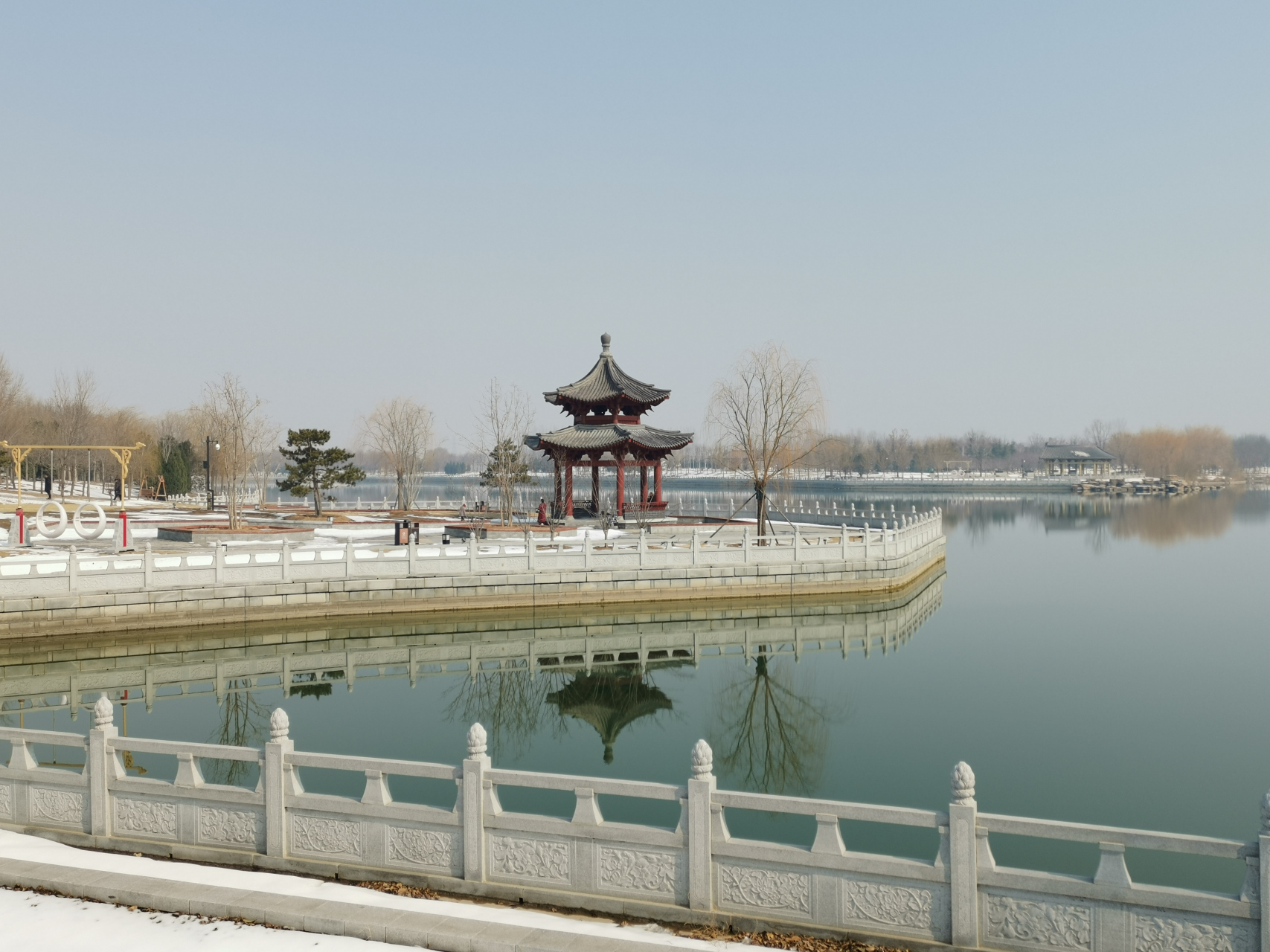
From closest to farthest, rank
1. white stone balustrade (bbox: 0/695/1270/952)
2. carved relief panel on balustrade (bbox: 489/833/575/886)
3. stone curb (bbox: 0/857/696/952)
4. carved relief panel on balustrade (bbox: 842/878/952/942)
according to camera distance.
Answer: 1. white stone balustrade (bbox: 0/695/1270/952)
2. stone curb (bbox: 0/857/696/952)
3. carved relief panel on balustrade (bbox: 842/878/952/942)
4. carved relief panel on balustrade (bbox: 489/833/575/886)

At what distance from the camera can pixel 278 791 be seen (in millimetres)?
6723

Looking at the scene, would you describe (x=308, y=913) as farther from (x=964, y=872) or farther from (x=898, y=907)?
(x=964, y=872)

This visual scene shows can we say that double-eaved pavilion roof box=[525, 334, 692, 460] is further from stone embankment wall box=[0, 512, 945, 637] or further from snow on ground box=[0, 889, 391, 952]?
snow on ground box=[0, 889, 391, 952]

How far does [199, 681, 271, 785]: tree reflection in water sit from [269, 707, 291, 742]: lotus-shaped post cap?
17.4 feet

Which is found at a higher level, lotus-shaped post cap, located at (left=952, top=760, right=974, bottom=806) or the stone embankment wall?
lotus-shaped post cap, located at (left=952, top=760, right=974, bottom=806)

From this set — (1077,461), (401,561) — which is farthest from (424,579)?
(1077,461)

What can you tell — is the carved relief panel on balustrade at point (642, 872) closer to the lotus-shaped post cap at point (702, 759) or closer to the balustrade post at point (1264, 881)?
the lotus-shaped post cap at point (702, 759)

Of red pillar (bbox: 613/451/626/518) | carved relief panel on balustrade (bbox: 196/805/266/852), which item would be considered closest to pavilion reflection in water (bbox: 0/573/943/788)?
carved relief panel on balustrade (bbox: 196/805/266/852)

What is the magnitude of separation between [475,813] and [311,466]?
41.2 meters

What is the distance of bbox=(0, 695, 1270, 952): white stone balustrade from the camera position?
523cm

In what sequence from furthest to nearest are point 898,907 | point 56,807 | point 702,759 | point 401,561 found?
1. point 401,561
2. point 56,807
3. point 702,759
4. point 898,907

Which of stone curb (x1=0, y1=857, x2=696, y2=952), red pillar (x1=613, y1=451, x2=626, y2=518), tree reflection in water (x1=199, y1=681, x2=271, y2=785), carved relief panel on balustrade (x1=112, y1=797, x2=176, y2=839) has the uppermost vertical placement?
red pillar (x1=613, y1=451, x2=626, y2=518)

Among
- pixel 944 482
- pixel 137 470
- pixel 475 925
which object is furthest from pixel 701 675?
pixel 944 482

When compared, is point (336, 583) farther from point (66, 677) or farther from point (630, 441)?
point (630, 441)
